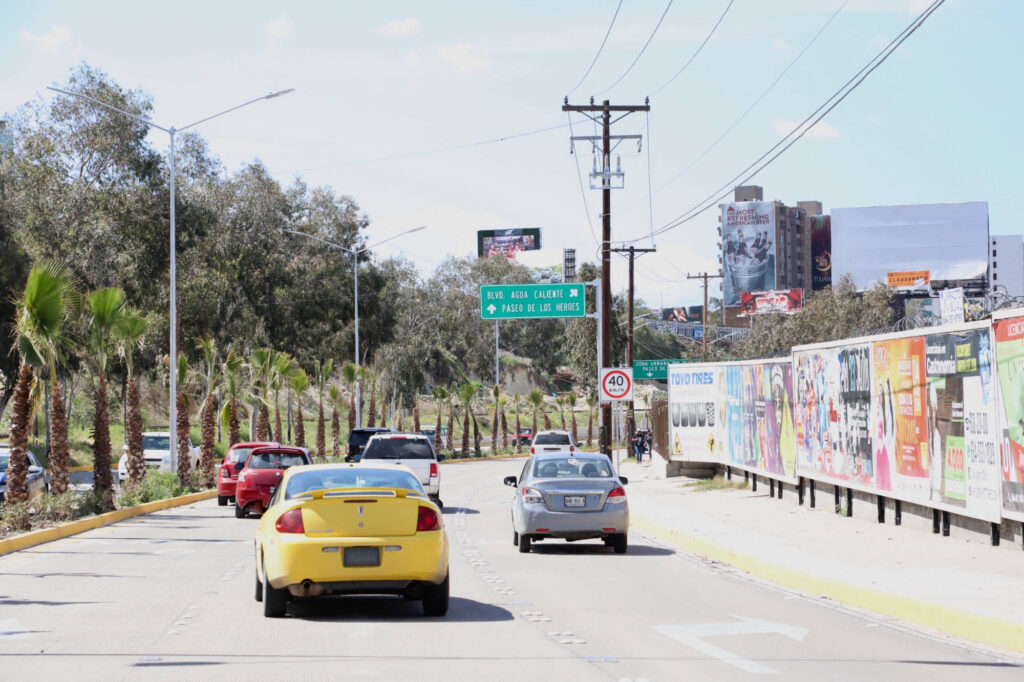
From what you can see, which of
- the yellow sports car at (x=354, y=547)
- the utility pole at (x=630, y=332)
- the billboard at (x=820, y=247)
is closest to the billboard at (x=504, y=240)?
the billboard at (x=820, y=247)

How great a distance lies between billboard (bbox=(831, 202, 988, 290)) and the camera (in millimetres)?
125688

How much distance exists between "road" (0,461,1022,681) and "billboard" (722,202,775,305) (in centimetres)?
14800

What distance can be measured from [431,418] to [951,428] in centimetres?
8345

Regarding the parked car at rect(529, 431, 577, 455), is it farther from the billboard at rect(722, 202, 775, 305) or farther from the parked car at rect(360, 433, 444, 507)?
the billboard at rect(722, 202, 775, 305)

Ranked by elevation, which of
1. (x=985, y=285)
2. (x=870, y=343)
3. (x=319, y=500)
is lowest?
(x=319, y=500)

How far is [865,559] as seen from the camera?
15641 millimetres

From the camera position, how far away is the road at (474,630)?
8875 mm

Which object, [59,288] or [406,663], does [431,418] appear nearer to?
[59,288]

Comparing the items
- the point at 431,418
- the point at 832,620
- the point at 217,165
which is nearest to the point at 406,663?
the point at 832,620

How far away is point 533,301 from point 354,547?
110 ft

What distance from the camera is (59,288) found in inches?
862

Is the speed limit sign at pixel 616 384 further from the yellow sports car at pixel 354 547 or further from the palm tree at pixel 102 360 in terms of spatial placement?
the yellow sports car at pixel 354 547

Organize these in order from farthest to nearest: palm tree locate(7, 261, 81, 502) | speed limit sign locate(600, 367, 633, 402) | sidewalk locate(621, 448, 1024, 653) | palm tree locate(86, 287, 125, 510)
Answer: speed limit sign locate(600, 367, 633, 402) < palm tree locate(86, 287, 125, 510) < palm tree locate(7, 261, 81, 502) < sidewalk locate(621, 448, 1024, 653)

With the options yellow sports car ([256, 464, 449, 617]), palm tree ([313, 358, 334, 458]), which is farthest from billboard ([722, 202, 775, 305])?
yellow sports car ([256, 464, 449, 617])
